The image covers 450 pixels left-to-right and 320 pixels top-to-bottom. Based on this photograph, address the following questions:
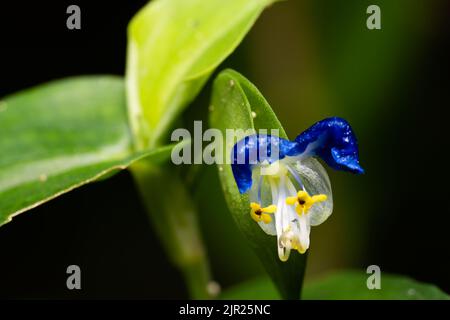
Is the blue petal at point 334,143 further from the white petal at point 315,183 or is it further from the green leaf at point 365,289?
the green leaf at point 365,289

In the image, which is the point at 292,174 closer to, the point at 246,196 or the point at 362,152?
the point at 246,196

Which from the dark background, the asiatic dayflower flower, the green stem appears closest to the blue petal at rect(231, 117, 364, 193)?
the asiatic dayflower flower

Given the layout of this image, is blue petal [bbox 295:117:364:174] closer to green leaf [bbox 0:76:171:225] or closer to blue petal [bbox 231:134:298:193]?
blue petal [bbox 231:134:298:193]

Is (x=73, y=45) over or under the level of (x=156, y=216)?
over

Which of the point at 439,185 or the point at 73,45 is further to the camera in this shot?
the point at 73,45

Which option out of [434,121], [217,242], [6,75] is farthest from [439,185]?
[6,75]

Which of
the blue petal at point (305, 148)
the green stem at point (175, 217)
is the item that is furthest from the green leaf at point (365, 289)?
the blue petal at point (305, 148)

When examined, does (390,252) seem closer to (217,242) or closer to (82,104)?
(217,242)
